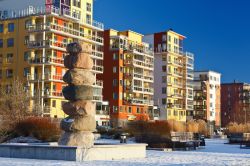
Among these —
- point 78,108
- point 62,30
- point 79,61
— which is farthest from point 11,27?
point 78,108

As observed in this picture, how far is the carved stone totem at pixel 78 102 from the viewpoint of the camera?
22297 mm

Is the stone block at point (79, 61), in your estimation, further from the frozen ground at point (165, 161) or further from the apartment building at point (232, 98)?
the apartment building at point (232, 98)

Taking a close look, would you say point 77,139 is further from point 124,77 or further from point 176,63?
point 176,63

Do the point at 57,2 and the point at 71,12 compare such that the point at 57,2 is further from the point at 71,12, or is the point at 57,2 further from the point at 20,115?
the point at 20,115

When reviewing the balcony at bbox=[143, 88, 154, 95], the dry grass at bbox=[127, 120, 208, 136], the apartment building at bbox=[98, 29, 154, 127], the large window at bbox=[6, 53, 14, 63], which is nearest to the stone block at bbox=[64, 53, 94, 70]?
the dry grass at bbox=[127, 120, 208, 136]

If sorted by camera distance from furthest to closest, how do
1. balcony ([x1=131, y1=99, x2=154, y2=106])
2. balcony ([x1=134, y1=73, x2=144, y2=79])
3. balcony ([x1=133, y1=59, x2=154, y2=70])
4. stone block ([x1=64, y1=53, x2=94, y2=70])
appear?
balcony ([x1=134, y1=73, x2=144, y2=79]), balcony ([x1=133, y1=59, x2=154, y2=70]), balcony ([x1=131, y1=99, x2=154, y2=106]), stone block ([x1=64, y1=53, x2=94, y2=70])

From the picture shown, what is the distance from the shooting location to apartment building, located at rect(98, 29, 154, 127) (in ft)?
278

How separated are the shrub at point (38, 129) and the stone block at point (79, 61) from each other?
13021mm

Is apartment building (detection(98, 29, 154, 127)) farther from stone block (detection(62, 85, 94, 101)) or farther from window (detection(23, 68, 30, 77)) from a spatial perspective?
stone block (detection(62, 85, 94, 101))

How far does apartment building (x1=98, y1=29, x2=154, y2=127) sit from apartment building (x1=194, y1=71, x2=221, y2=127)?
103 feet

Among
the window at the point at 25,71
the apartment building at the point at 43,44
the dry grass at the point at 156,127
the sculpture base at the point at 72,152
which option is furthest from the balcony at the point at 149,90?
the sculpture base at the point at 72,152

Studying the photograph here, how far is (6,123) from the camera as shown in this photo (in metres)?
38.7

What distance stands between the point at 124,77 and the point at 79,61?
63765 millimetres

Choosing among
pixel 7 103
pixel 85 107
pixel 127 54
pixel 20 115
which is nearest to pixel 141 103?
pixel 127 54
